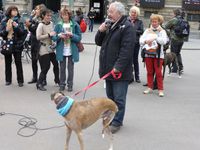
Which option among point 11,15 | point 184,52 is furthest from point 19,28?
point 184,52

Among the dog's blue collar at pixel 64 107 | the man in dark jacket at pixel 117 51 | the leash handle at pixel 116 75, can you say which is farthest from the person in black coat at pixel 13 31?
the dog's blue collar at pixel 64 107

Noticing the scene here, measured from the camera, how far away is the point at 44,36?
9.19 metres

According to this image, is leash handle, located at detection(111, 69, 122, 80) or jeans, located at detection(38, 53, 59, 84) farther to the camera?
jeans, located at detection(38, 53, 59, 84)

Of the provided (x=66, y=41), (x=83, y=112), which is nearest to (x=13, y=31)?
(x=66, y=41)

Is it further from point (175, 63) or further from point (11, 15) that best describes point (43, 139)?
point (175, 63)

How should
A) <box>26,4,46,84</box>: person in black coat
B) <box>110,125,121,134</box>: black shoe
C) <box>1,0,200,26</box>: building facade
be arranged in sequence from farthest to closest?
<box>1,0,200,26</box>: building facade
<box>26,4,46,84</box>: person in black coat
<box>110,125,121,134</box>: black shoe

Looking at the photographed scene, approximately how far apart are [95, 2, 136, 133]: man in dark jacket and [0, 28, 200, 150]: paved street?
0.52 m

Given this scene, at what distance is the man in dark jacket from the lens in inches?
242

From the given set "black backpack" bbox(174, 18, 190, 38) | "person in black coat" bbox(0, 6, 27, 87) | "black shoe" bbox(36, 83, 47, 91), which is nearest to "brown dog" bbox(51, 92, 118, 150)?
"black shoe" bbox(36, 83, 47, 91)

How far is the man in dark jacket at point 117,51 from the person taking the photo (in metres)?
6.14

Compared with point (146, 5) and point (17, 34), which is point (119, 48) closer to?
point (17, 34)

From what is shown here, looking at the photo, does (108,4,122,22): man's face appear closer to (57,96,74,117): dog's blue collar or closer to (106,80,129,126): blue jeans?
(106,80,129,126): blue jeans

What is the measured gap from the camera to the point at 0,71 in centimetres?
1160

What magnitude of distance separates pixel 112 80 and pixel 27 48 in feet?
26.0
